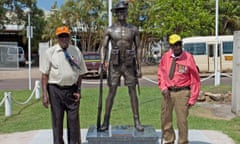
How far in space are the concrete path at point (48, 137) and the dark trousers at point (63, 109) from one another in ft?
4.36

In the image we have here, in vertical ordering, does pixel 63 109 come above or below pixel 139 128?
above

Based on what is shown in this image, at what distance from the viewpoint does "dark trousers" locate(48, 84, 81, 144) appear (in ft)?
20.5

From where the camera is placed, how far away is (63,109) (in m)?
6.40

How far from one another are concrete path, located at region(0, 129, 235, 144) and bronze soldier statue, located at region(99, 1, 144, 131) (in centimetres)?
119

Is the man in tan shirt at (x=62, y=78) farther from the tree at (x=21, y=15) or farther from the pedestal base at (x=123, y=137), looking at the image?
the tree at (x=21, y=15)

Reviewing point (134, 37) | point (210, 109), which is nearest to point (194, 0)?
point (210, 109)

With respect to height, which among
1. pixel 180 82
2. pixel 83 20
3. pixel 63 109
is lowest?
pixel 63 109

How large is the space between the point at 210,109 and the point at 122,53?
6605 millimetres

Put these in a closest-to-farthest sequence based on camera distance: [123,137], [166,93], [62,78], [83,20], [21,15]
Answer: [62,78] < [166,93] < [123,137] < [83,20] < [21,15]

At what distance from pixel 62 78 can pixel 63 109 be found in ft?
1.69

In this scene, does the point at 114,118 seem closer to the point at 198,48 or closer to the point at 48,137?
the point at 48,137

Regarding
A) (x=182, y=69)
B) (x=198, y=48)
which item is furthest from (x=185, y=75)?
(x=198, y=48)

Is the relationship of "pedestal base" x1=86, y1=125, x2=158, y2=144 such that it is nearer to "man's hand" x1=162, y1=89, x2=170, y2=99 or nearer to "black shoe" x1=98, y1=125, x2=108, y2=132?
"black shoe" x1=98, y1=125, x2=108, y2=132

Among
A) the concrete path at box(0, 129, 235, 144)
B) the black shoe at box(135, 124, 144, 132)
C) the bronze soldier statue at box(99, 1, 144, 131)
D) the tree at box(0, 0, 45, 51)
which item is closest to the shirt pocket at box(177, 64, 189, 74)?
the bronze soldier statue at box(99, 1, 144, 131)
